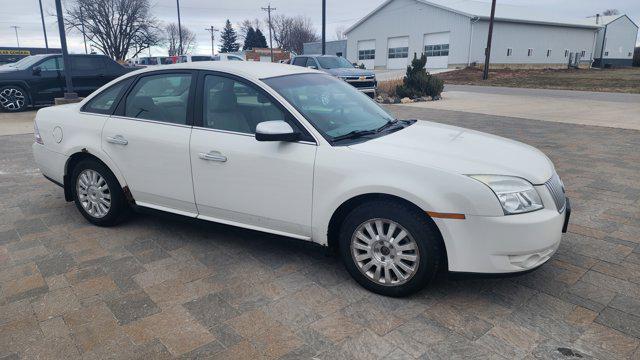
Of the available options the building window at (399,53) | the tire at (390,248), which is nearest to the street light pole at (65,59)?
the tire at (390,248)

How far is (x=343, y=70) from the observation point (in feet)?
55.4

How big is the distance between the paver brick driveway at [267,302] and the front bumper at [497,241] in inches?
13.7

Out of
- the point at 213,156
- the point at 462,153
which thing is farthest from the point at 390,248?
the point at 213,156

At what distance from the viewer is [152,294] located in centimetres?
323

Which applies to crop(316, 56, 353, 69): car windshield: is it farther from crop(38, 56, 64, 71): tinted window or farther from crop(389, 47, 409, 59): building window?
crop(389, 47, 409, 59): building window

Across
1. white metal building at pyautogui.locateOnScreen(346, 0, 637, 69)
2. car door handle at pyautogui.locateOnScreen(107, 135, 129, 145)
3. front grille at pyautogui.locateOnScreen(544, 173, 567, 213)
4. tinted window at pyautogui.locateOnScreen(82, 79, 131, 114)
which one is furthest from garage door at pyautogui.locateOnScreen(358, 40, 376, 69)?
front grille at pyautogui.locateOnScreen(544, 173, 567, 213)

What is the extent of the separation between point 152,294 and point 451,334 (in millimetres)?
2034

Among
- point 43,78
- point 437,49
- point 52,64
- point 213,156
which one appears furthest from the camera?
point 437,49

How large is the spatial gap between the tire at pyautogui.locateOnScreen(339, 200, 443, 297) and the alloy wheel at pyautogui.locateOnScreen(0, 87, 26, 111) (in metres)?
13.2

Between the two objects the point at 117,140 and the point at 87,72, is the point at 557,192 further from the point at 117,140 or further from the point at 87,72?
the point at 87,72

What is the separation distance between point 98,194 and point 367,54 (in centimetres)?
4510

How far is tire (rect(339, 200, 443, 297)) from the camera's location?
2.95 meters

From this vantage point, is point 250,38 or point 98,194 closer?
point 98,194

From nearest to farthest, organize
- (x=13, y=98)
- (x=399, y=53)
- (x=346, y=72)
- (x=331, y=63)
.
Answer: (x=13, y=98) < (x=346, y=72) < (x=331, y=63) < (x=399, y=53)
